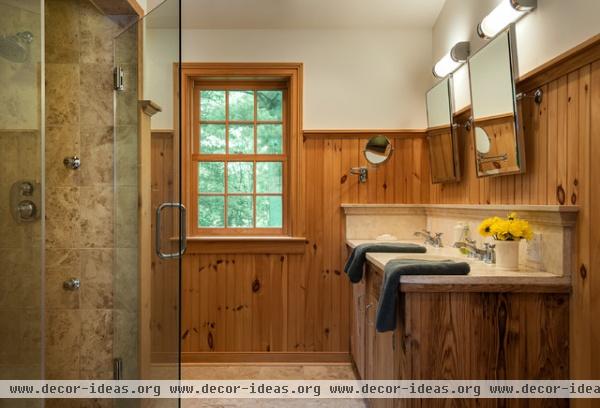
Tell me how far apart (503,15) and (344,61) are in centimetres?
139

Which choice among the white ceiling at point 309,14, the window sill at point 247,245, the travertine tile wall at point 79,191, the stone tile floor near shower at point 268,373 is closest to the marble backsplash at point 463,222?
the window sill at point 247,245

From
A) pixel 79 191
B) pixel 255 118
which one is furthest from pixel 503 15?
pixel 79 191

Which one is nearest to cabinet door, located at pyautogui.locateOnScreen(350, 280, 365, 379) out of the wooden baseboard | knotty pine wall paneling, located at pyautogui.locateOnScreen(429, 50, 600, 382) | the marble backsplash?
the wooden baseboard

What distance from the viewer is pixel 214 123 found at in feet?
11.1

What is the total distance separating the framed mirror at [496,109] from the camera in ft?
6.34

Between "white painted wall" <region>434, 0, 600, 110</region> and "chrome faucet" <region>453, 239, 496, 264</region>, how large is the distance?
32.6 inches

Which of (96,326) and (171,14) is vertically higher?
(171,14)

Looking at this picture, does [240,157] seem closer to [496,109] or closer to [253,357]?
[253,357]

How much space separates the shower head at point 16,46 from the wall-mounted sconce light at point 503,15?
1983mm

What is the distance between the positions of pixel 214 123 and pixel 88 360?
75.0 inches

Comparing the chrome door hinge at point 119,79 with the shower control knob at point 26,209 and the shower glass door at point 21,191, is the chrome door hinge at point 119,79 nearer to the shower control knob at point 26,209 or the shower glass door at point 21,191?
the shower glass door at point 21,191

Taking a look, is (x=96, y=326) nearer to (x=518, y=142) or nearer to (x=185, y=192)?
(x=185, y=192)

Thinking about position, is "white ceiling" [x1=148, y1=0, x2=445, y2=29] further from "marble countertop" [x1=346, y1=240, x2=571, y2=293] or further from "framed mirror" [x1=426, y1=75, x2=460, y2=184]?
"marble countertop" [x1=346, y1=240, x2=571, y2=293]

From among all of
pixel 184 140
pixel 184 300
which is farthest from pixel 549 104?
pixel 184 300
